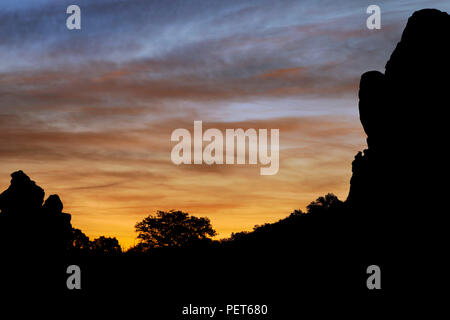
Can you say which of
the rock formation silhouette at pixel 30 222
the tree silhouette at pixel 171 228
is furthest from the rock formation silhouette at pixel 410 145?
the tree silhouette at pixel 171 228

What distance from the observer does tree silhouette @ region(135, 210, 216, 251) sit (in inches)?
3733

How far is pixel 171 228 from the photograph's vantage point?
96.4 meters

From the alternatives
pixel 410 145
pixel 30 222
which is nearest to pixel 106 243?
pixel 30 222

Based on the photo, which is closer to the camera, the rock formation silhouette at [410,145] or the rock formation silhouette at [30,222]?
the rock formation silhouette at [410,145]

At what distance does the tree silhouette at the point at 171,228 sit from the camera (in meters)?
94.8

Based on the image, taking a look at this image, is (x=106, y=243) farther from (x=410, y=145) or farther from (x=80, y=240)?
(x=410, y=145)

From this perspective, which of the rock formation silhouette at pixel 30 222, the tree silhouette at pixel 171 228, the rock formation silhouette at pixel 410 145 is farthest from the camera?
the tree silhouette at pixel 171 228

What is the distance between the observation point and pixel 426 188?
128ft

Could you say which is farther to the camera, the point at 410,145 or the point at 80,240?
the point at 80,240

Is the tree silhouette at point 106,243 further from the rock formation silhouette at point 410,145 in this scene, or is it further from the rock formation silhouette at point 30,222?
the rock formation silhouette at point 410,145

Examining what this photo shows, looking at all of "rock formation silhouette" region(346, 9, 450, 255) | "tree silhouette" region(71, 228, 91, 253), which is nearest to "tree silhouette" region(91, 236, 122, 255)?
"tree silhouette" region(71, 228, 91, 253)
